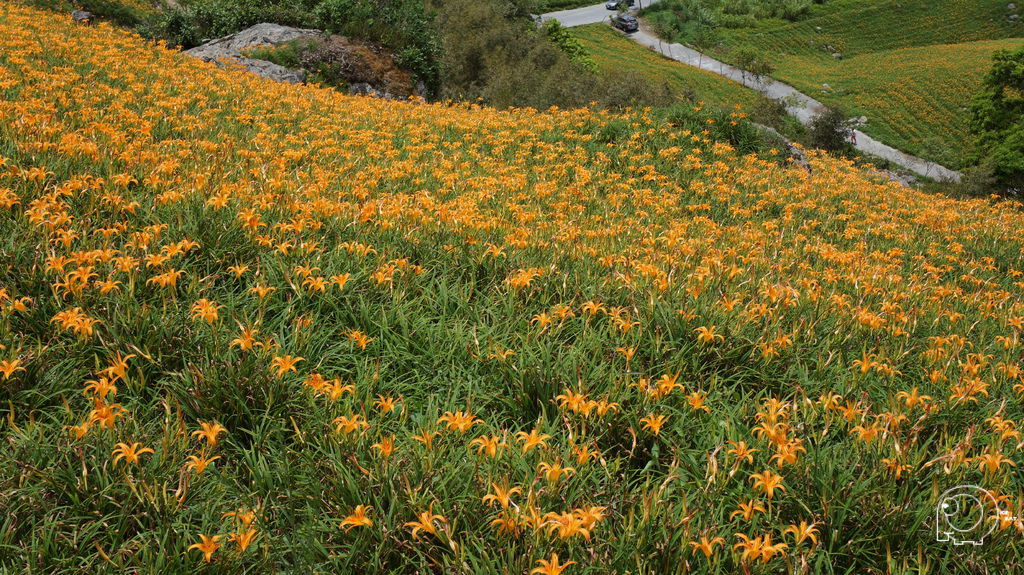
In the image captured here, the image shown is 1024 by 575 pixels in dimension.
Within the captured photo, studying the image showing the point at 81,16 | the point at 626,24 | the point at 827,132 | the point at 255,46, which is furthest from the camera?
the point at 626,24

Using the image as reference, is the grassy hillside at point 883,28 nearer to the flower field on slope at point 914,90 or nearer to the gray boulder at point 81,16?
the flower field on slope at point 914,90

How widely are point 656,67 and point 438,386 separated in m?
64.5

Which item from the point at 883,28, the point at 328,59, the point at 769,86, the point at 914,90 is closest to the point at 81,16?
the point at 328,59

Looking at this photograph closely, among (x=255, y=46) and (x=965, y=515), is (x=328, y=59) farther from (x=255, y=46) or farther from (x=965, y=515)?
(x=965, y=515)

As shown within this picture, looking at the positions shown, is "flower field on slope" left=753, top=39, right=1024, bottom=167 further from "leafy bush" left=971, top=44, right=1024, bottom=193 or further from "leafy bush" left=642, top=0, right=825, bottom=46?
"leafy bush" left=642, top=0, right=825, bottom=46

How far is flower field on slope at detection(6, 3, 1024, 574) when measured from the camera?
188cm

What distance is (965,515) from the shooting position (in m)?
2.13

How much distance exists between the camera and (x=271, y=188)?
436cm

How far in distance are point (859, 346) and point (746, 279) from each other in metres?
0.96

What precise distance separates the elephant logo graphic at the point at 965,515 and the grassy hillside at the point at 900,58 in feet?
170

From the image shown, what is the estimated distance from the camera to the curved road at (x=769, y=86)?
142ft

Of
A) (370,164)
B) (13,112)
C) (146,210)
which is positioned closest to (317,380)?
(146,210)

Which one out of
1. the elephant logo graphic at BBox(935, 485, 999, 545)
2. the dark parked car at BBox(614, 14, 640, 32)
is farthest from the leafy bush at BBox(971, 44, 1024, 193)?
the dark parked car at BBox(614, 14, 640, 32)

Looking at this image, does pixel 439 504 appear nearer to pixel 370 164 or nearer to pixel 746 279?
pixel 746 279
